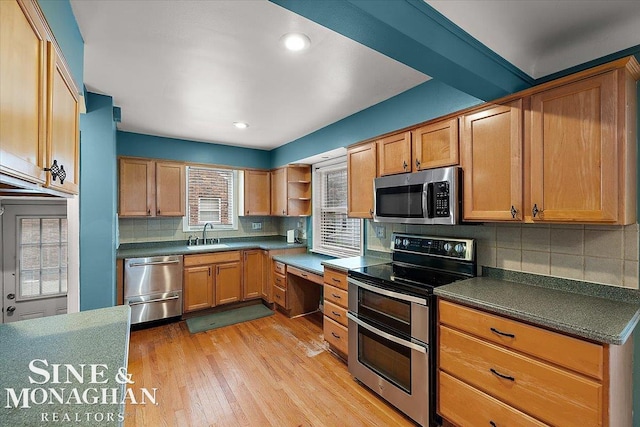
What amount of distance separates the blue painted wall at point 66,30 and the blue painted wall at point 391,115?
227 cm

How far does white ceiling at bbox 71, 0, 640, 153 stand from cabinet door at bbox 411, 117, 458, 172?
17.1 inches

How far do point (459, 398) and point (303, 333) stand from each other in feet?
6.62

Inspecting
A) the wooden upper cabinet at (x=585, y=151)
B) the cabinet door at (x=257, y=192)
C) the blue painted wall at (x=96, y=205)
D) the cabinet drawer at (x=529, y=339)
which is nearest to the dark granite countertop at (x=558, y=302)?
the cabinet drawer at (x=529, y=339)

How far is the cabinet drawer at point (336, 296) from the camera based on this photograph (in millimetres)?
2682

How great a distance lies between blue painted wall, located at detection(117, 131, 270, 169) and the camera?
12.5ft

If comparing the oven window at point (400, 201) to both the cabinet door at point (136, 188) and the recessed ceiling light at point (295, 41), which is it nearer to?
the recessed ceiling light at point (295, 41)

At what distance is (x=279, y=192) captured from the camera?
4594 millimetres

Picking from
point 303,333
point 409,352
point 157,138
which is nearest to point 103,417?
point 409,352

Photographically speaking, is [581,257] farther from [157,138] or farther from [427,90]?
[157,138]

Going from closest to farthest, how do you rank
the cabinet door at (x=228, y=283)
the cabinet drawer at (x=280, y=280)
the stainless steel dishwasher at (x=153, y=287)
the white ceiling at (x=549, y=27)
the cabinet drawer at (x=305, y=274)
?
the white ceiling at (x=549, y=27) → the cabinet drawer at (x=305, y=274) → the stainless steel dishwasher at (x=153, y=287) → the cabinet drawer at (x=280, y=280) → the cabinet door at (x=228, y=283)

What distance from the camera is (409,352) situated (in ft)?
6.61

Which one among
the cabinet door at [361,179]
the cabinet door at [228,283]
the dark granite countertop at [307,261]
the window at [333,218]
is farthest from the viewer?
the cabinet door at [228,283]

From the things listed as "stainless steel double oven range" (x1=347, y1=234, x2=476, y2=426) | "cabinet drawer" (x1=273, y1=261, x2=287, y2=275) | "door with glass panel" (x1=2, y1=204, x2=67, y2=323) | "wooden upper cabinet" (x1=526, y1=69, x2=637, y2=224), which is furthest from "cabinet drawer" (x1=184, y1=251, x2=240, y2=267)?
"wooden upper cabinet" (x1=526, y1=69, x2=637, y2=224)

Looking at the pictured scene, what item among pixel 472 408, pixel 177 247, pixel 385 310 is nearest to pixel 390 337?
pixel 385 310
